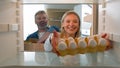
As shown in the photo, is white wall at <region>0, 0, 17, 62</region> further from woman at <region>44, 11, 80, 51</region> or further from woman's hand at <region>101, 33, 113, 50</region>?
woman's hand at <region>101, 33, 113, 50</region>

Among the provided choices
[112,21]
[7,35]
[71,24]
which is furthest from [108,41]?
[7,35]

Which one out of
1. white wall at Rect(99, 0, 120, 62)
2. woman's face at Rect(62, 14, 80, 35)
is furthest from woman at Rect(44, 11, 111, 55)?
white wall at Rect(99, 0, 120, 62)

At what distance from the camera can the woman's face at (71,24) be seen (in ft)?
5.42

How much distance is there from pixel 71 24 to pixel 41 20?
0.31 meters

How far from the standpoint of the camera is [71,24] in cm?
167

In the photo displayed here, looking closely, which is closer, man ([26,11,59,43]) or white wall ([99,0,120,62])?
white wall ([99,0,120,62])

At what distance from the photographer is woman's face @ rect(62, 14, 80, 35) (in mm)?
1651

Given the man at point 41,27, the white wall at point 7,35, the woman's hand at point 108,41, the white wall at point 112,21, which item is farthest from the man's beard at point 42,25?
the woman's hand at point 108,41

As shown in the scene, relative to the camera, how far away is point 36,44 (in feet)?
5.01

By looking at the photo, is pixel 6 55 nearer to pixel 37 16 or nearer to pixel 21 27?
pixel 21 27

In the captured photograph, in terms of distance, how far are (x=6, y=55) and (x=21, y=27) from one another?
0.98 ft

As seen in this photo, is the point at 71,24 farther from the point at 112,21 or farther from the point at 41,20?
the point at 112,21

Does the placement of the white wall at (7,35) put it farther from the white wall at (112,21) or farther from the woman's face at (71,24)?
the white wall at (112,21)

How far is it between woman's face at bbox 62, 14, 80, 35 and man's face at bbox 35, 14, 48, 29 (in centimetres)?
20
